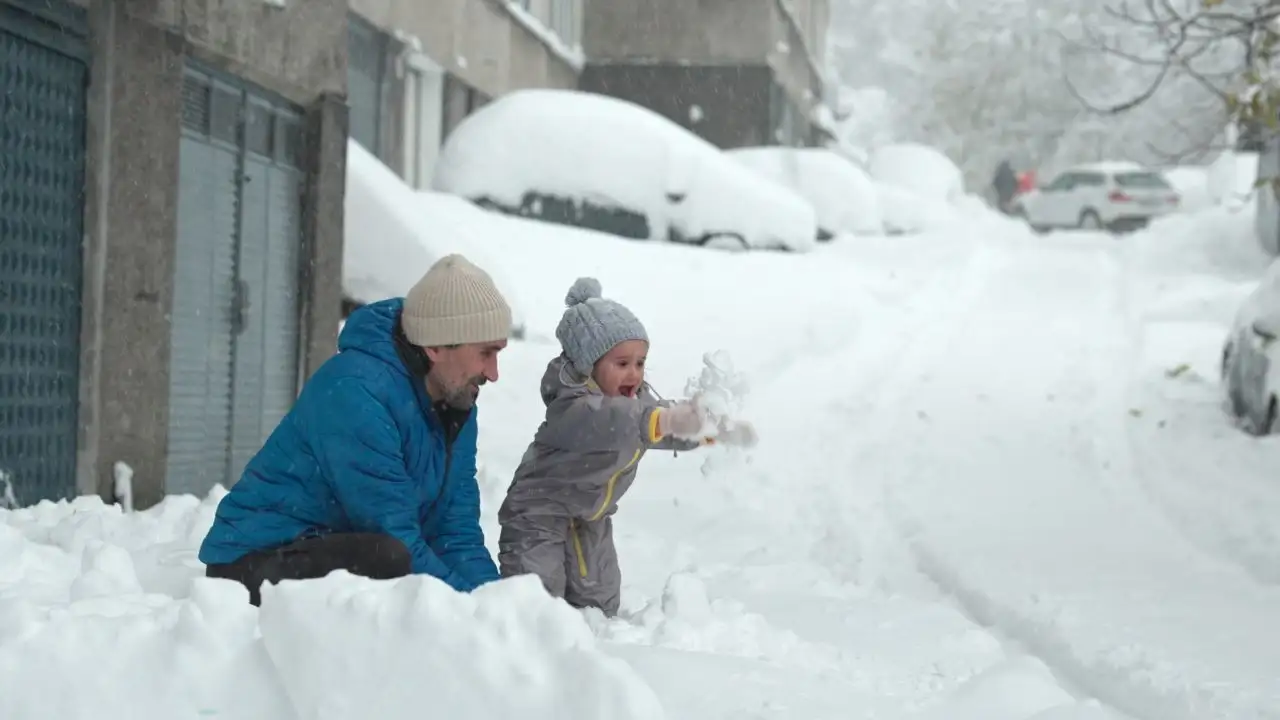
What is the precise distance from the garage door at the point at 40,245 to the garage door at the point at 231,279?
2.75 ft

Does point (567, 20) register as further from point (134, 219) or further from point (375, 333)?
point (375, 333)

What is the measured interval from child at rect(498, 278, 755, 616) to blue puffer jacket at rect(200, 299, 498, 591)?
15.3 inches

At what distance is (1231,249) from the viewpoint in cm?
2469

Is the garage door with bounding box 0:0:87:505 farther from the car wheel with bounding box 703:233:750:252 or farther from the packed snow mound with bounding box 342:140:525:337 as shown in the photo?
the car wheel with bounding box 703:233:750:252

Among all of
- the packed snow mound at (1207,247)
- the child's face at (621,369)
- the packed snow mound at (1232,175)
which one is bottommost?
the child's face at (621,369)

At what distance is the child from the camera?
4.70 metres

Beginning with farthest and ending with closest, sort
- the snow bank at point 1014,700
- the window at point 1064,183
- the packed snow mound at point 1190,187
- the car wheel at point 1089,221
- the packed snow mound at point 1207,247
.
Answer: the packed snow mound at point 1190,187 < the window at point 1064,183 < the car wheel at point 1089,221 < the packed snow mound at point 1207,247 < the snow bank at point 1014,700

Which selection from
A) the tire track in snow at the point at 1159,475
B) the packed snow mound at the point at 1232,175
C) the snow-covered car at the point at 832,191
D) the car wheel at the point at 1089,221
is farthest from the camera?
the packed snow mound at the point at 1232,175

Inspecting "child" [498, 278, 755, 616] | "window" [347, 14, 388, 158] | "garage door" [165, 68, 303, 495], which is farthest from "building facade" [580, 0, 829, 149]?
"child" [498, 278, 755, 616]

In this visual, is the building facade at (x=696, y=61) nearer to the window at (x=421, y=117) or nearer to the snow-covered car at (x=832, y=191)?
the snow-covered car at (x=832, y=191)

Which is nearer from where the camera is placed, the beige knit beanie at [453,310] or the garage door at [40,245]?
the beige knit beanie at [453,310]

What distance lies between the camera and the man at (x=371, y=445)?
163 inches

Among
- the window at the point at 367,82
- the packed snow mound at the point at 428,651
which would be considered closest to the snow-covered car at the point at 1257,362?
the packed snow mound at the point at 428,651

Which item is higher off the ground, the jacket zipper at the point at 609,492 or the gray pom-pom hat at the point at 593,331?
the gray pom-pom hat at the point at 593,331
